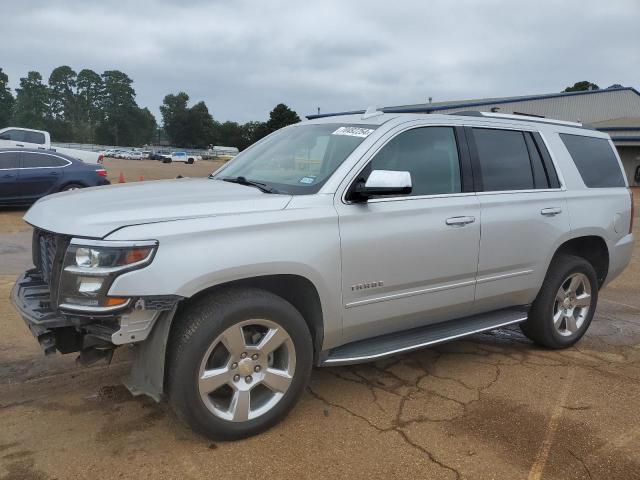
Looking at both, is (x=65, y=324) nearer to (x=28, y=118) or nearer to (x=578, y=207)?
(x=578, y=207)

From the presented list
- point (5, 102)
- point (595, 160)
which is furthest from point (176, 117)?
point (595, 160)

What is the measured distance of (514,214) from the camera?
422cm

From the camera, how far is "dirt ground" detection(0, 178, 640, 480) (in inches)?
115

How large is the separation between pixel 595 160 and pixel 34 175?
38.4 ft

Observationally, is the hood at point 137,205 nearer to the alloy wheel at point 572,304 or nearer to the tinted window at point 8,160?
the alloy wheel at point 572,304

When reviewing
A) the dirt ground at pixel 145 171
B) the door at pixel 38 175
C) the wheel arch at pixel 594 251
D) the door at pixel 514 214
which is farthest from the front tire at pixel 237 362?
the dirt ground at pixel 145 171

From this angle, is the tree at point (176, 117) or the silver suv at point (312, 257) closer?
the silver suv at point (312, 257)

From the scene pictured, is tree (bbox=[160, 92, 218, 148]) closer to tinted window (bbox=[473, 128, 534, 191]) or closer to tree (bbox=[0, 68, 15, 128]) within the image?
tree (bbox=[0, 68, 15, 128])

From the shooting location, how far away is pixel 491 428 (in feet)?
11.2

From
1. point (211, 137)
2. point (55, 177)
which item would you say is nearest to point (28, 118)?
point (211, 137)

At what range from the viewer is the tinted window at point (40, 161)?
12.6 meters

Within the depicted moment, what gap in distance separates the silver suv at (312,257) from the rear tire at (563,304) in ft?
0.06

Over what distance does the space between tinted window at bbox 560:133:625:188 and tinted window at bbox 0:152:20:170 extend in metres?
11.7

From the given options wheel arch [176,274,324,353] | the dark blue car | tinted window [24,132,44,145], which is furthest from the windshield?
tinted window [24,132,44,145]
